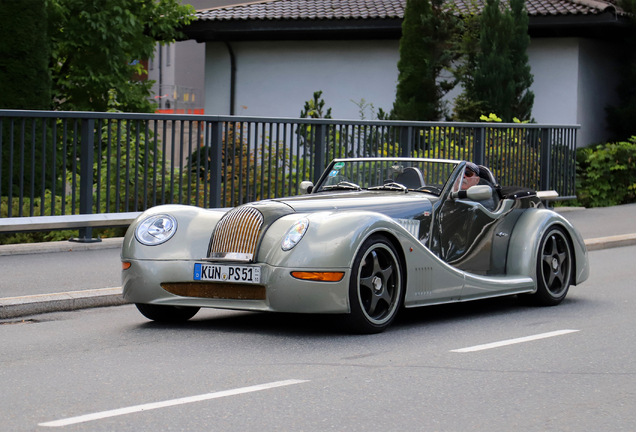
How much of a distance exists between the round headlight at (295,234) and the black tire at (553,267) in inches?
103

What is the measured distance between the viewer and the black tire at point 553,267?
28.3ft

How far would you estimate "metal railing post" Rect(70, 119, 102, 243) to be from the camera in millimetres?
11539

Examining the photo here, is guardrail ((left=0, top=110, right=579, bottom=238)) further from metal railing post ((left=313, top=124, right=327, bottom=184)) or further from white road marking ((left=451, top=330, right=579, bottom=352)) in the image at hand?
white road marking ((left=451, top=330, right=579, bottom=352))

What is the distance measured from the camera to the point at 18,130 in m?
11.1

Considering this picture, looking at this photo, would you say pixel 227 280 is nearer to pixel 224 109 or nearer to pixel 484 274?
pixel 484 274

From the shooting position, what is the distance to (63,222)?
1135 centimetres

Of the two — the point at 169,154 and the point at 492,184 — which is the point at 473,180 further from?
the point at 169,154

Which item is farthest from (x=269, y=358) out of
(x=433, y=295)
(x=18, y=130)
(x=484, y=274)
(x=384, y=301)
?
(x=18, y=130)

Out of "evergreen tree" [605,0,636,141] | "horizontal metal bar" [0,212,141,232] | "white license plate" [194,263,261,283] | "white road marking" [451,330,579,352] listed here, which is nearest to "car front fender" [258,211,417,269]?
"white license plate" [194,263,261,283]

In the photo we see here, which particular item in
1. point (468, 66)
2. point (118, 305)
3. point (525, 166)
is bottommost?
point (118, 305)

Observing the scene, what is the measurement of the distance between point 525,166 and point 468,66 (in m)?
8.13

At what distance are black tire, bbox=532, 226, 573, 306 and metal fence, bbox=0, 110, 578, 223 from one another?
16.4ft

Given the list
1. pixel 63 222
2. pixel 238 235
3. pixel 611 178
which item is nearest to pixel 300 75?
pixel 611 178

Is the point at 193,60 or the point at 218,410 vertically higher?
the point at 193,60
